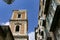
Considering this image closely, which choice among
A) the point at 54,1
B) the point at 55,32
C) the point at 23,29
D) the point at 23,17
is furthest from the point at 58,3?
the point at 23,17

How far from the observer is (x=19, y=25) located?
126ft

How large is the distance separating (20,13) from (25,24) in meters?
5.51

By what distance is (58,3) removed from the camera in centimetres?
1279

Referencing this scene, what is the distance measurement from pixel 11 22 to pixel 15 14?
3934 millimetres

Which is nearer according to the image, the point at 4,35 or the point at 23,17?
the point at 4,35

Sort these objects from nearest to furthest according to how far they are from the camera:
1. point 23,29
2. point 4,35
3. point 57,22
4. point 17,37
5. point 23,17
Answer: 1. point 4,35
2. point 57,22
3. point 17,37
4. point 23,29
5. point 23,17

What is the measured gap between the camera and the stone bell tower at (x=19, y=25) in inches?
1364

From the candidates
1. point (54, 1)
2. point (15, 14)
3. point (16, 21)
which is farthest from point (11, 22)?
point (54, 1)

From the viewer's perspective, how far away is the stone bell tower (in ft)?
114

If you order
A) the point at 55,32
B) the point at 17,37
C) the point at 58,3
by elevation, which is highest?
the point at 58,3

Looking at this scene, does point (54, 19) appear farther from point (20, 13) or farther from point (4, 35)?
point (20, 13)

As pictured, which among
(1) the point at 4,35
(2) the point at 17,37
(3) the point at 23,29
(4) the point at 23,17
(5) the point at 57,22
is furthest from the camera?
(4) the point at 23,17

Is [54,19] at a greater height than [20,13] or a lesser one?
greater

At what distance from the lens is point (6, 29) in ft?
36.4
